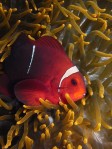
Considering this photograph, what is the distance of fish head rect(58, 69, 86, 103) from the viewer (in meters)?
1.00

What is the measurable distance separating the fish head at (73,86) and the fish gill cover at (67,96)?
3 cm

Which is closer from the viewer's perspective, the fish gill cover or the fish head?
the fish head

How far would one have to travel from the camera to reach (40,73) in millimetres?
1085

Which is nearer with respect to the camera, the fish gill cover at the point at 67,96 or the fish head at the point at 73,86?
the fish head at the point at 73,86

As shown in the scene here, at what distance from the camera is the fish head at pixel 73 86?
1003 millimetres

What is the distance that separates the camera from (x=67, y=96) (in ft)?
3.36

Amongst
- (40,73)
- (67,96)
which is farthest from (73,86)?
(40,73)

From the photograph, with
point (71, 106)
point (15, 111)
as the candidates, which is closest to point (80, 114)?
point (71, 106)

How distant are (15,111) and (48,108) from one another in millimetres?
179

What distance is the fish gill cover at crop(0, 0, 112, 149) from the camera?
1.11 meters

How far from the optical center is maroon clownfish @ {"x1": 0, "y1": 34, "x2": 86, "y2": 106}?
1022 millimetres

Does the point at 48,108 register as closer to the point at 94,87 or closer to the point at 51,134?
the point at 51,134

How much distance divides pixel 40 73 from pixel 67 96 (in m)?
0.15

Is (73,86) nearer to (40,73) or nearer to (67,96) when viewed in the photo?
(67,96)
